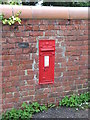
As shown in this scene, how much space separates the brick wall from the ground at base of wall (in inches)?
8.3

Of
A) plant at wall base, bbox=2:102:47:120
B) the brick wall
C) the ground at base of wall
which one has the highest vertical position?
the brick wall

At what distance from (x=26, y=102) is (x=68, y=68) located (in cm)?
99

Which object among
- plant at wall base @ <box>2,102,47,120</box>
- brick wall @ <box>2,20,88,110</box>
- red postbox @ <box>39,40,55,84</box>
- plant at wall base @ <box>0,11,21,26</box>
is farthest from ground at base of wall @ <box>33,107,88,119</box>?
plant at wall base @ <box>0,11,21,26</box>

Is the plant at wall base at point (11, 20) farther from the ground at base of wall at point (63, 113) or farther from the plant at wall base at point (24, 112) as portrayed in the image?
the ground at base of wall at point (63, 113)

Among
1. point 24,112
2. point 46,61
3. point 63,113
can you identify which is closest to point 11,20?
point 46,61

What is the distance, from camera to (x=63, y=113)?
3.55 metres

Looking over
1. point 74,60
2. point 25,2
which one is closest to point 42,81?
point 74,60

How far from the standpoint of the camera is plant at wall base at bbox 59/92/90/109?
12.3ft

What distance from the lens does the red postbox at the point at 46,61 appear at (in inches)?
139

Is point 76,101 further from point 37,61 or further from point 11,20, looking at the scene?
point 11,20

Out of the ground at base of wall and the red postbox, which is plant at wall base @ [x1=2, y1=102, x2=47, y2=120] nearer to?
the ground at base of wall

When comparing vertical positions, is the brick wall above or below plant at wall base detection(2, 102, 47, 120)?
above

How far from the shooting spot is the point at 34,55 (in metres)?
3.51

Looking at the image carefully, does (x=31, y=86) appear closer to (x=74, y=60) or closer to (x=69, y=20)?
(x=74, y=60)
